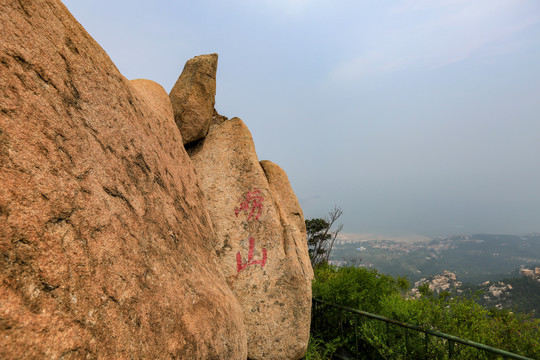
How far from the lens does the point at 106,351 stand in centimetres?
216

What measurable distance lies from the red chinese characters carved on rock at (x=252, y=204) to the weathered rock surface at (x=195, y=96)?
6.84 ft

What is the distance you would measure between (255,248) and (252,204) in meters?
1.00

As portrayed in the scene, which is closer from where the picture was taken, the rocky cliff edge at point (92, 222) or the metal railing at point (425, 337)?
the rocky cliff edge at point (92, 222)

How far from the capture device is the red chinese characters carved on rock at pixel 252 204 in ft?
21.2

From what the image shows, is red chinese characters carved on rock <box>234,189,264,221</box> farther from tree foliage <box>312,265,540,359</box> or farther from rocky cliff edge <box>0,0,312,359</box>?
tree foliage <box>312,265,540,359</box>

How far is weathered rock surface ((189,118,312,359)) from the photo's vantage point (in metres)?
5.46

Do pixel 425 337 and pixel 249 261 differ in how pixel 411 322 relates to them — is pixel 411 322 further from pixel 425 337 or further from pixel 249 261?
pixel 249 261

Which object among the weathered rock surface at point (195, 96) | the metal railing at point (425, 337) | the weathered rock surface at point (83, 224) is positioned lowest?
A: the metal railing at point (425, 337)

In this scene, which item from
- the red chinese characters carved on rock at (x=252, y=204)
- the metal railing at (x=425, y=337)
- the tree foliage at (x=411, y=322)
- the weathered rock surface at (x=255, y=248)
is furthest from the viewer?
the red chinese characters carved on rock at (x=252, y=204)

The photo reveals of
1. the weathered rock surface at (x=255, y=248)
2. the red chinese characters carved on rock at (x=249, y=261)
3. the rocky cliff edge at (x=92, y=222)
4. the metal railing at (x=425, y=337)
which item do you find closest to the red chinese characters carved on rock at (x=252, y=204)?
the weathered rock surface at (x=255, y=248)

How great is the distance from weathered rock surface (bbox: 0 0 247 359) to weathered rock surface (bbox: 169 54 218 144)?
2.96 m

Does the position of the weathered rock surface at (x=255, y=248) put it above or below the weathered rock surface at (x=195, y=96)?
below

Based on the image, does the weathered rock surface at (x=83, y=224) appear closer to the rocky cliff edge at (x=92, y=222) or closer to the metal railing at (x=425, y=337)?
the rocky cliff edge at (x=92, y=222)

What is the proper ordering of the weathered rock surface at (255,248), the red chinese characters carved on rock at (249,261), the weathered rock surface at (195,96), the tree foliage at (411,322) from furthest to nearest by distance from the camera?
the weathered rock surface at (195,96) < the red chinese characters carved on rock at (249,261) < the weathered rock surface at (255,248) < the tree foliage at (411,322)
